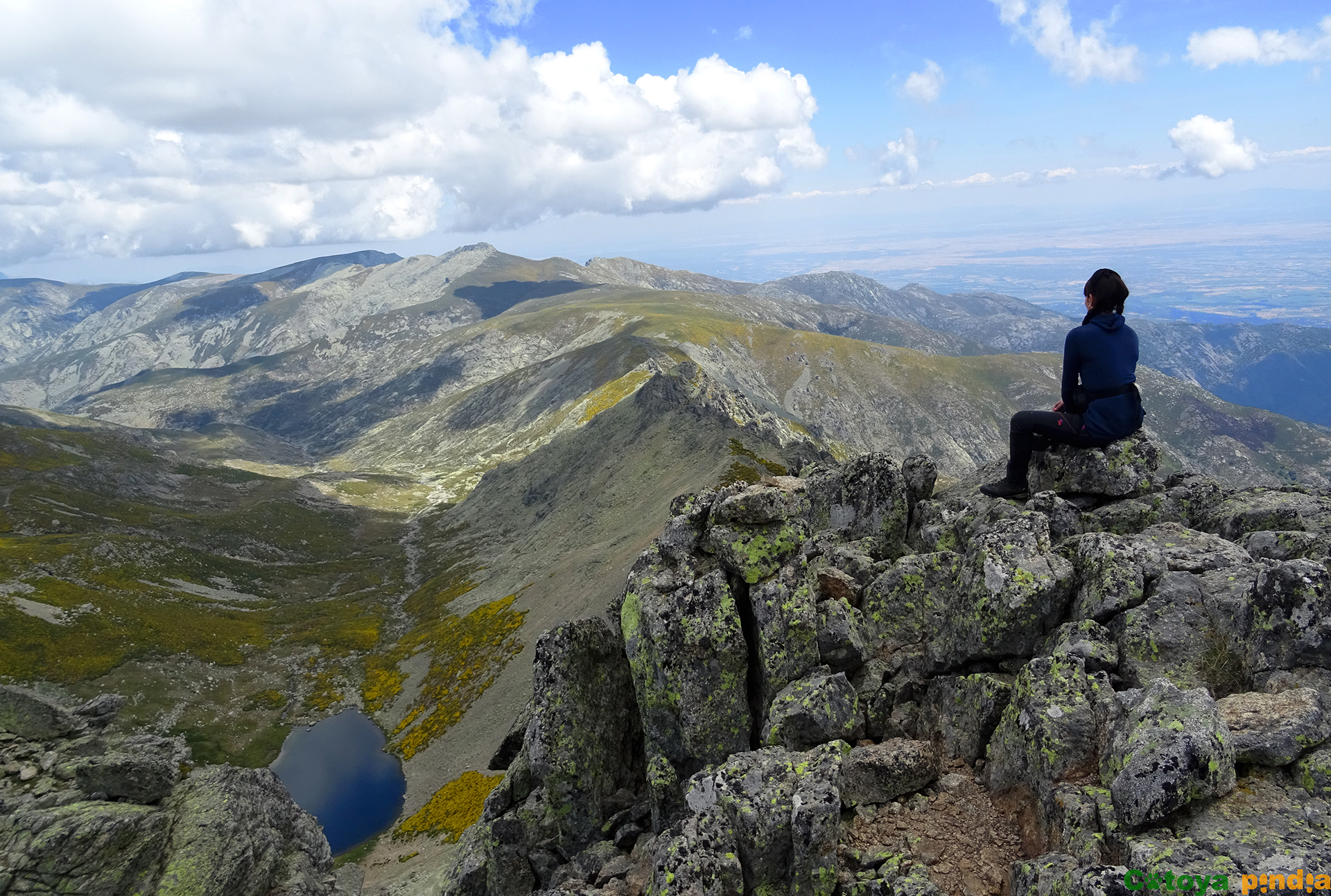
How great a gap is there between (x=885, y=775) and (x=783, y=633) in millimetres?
4983

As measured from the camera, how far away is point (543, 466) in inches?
6486

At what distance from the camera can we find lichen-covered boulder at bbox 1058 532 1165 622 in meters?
15.0

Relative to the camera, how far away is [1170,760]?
33.1 feet

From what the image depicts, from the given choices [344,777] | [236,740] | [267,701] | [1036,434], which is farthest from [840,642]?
→ [267,701]

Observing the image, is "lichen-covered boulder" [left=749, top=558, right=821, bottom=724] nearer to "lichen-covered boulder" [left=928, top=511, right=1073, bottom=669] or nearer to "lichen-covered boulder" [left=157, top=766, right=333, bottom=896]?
"lichen-covered boulder" [left=928, top=511, right=1073, bottom=669]

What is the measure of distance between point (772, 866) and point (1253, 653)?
36.5 ft

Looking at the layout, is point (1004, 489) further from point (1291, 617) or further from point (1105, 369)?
point (1291, 617)

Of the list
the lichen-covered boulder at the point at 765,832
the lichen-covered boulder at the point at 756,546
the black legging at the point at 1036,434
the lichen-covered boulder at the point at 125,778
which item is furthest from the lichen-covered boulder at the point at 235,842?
the black legging at the point at 1036,434

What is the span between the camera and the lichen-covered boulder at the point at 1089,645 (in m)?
13.9

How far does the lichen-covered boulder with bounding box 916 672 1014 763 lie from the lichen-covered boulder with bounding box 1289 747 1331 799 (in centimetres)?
519

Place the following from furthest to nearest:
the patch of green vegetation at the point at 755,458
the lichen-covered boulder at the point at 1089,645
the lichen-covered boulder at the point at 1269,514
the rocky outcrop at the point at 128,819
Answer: the patch of green vegetation at the point at 755,458 < the rocky outcrop at the point at 128,819 < the lichen-covered boulder at the point at 1269,514 < the lichen-covered boulder at the point at 1089,645

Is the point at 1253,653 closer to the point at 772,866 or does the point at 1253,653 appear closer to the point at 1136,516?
the point at 1136,516

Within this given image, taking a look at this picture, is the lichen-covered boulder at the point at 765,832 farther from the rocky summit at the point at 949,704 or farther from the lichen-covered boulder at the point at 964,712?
the lichen-covered boulder at the point at 964,712

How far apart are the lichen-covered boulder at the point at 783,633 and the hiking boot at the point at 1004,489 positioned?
28.1 ft
